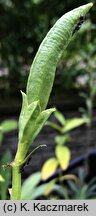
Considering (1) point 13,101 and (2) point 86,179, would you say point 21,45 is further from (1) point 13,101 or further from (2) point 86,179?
(2) point 86,179

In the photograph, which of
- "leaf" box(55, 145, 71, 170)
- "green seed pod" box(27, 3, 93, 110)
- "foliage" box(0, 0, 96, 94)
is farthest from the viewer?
"foliage" box(0, 0, 96, 94)

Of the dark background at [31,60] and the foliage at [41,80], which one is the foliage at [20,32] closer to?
the dark background at [31,60]

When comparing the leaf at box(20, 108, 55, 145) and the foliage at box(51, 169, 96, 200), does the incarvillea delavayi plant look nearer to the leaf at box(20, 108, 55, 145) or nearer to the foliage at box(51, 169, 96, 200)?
the leaf at box(20, 108, 55, 145)

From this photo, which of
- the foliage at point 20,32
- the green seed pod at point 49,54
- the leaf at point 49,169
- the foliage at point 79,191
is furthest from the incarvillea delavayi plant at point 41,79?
the foliage at point 20,32

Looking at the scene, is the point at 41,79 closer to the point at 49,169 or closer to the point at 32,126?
the point at 32,126

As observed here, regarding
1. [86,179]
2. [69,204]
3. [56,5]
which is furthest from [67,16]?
[86,179]

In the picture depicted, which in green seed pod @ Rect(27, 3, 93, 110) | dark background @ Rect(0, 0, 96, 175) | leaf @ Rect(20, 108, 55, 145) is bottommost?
leaf @ Rect(20, 108, 55, 145)

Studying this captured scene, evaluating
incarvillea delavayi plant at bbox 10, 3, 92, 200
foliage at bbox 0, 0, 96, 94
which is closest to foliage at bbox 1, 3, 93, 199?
incarvillea delavayi plant at bbox 10, 3, 92, 200
